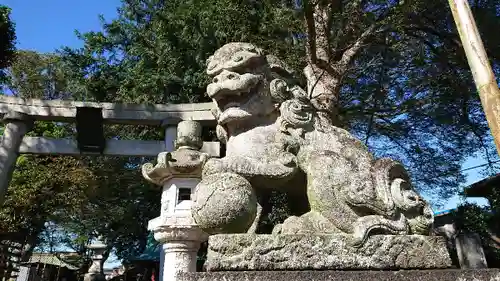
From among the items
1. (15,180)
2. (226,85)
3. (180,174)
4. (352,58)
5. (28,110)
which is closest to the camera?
(226,85)

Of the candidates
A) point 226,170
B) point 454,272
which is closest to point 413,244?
point 454,272

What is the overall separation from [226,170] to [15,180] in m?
12.1

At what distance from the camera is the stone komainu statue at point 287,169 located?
2369 millimetres

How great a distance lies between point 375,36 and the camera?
6.93m

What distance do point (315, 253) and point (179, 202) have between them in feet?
11.9

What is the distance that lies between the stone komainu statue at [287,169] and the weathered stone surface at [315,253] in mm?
89

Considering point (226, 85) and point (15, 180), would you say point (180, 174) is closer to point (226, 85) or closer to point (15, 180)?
point (226, 85)

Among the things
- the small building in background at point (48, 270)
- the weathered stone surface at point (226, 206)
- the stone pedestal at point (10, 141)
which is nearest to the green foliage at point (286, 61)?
the small building in background at point (48, 270)

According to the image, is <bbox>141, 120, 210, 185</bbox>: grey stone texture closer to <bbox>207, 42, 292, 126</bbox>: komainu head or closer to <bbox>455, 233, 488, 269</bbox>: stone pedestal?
<bbox>207, 42, 292, 126</bbox>: komainu head

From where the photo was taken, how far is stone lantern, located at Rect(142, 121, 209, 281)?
5176 millimetres

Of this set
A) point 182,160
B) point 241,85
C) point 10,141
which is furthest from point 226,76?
point 10,141

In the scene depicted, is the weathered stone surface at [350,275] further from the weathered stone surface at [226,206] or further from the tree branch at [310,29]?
the tree branch at [310,29]

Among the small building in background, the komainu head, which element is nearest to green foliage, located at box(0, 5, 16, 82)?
the small building in background

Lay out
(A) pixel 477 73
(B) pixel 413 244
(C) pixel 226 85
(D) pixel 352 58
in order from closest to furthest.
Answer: (B) pixel 413 244 → (C) pixel 226 85 → (A) pixel 477 73 → (D) pixel 352 58
